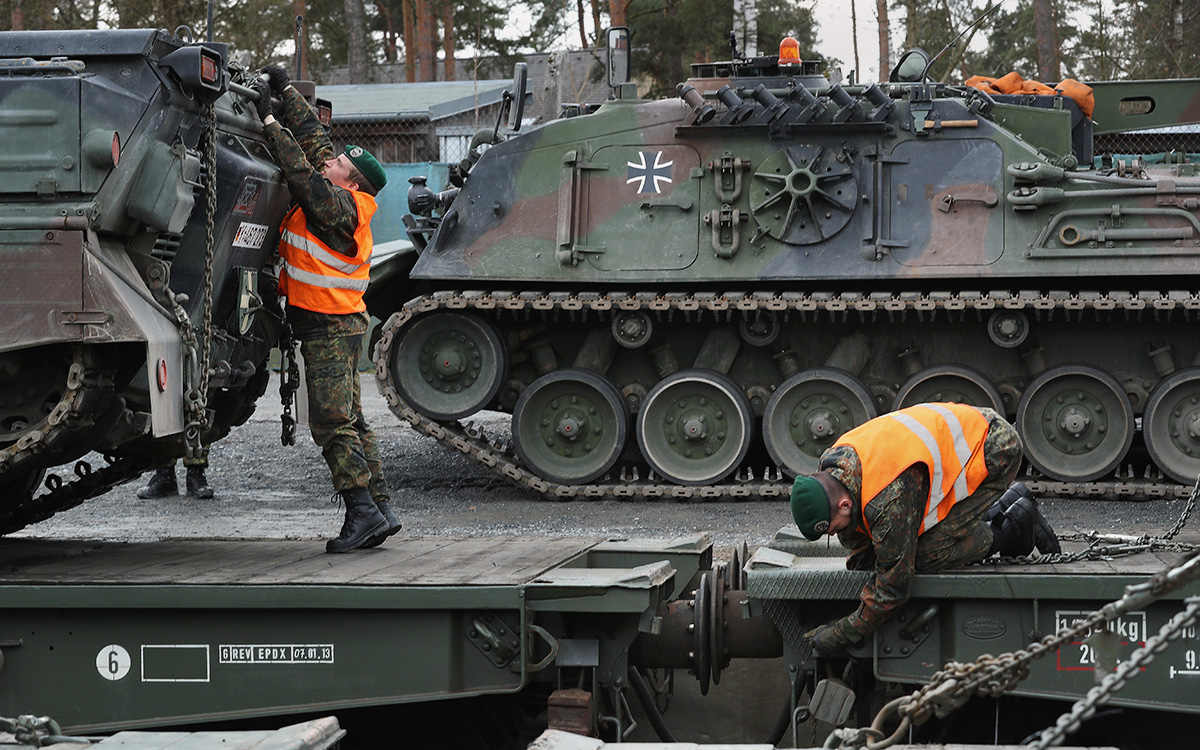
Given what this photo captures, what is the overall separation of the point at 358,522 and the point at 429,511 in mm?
4274

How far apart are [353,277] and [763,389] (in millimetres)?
5778

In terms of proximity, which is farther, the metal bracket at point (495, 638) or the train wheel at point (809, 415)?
the train wheel at point (809, 415)

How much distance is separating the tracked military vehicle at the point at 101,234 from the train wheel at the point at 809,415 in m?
6.20

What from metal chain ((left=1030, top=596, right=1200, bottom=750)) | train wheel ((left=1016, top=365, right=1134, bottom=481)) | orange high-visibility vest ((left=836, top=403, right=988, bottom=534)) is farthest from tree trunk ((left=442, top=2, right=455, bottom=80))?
metal chain ((left=1030, top=596, right=1200, bottom=750))

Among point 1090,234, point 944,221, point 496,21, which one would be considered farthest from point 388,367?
point 496,21

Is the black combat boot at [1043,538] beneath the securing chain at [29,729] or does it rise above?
above

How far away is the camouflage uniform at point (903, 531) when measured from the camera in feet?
14.7

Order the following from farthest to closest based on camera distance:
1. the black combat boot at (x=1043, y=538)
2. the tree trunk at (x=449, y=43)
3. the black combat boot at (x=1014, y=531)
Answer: the tree trunk at (x=449, y=43) → the black combat boot at (x=1043, y=538) → the black combat boot at (x=1014, y=531)

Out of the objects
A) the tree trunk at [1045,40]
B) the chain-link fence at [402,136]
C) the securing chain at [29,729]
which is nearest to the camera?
the securing chain at [29,729]

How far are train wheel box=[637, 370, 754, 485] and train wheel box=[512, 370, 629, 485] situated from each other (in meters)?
0.27

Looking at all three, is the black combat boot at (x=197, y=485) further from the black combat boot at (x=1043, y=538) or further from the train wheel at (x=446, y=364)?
the black combat boot at (x=1043, y=538)

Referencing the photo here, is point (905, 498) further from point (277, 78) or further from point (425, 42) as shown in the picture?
point (425, 42)

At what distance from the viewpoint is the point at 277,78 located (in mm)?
5738

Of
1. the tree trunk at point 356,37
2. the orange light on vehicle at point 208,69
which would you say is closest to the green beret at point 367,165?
the orange light on vehicle at point 208,69
